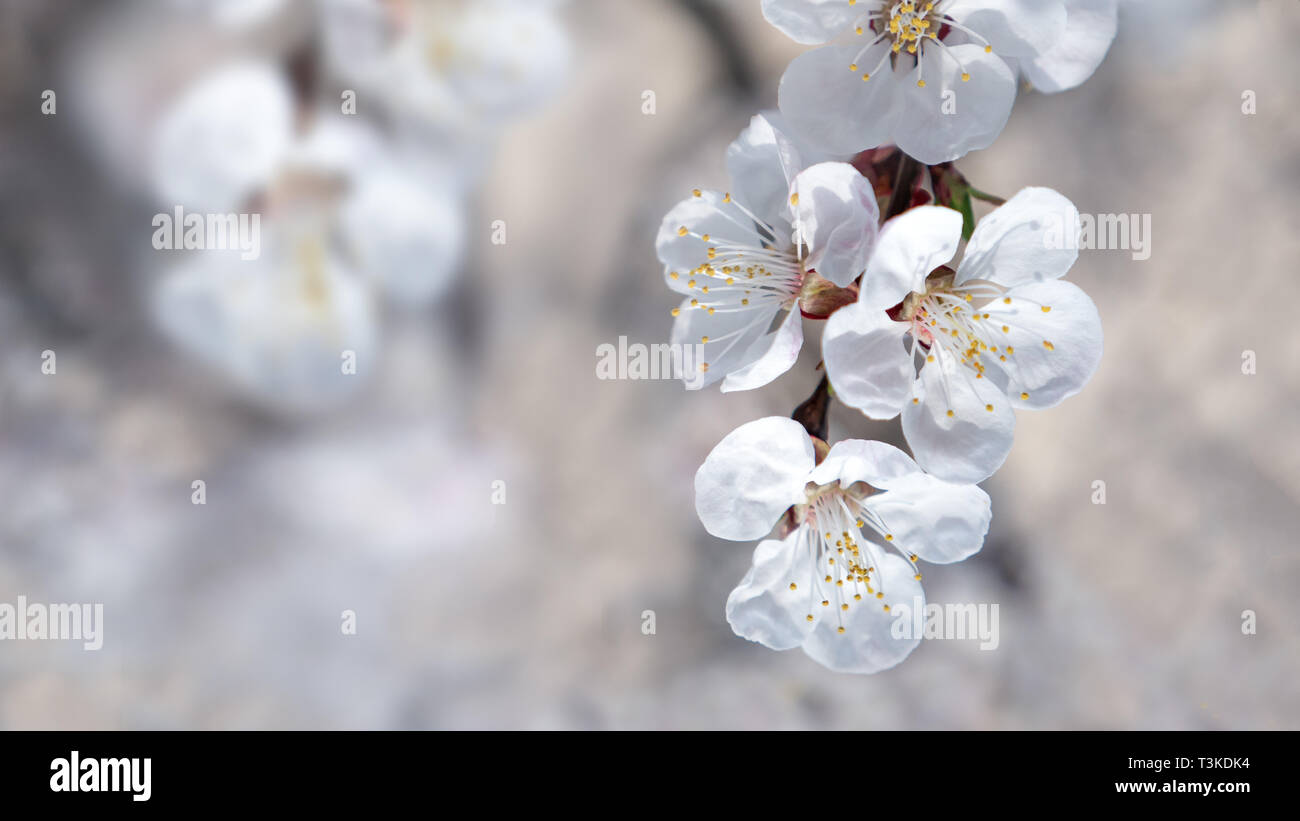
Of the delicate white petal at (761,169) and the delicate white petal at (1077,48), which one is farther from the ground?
the delicate white petal at (1077,48)

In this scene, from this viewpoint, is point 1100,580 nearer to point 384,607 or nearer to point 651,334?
point 651,334

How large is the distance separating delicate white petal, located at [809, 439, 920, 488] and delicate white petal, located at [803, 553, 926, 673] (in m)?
0.09

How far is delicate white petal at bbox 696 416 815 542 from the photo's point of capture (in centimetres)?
39

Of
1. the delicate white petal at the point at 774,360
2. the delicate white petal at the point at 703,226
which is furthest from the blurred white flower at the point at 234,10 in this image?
the delicate white petal at the point at 774,360

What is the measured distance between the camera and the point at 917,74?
0.38 m

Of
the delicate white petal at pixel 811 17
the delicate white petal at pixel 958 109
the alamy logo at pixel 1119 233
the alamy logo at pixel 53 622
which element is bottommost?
the alamy logo at pixel 53 622

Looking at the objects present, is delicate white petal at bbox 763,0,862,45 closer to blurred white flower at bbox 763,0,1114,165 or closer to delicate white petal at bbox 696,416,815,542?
blurred white flower at bbox 763,0,1114,165

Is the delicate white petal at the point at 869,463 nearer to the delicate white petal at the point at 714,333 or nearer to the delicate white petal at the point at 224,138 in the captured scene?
the delicate white petal at the point at 714,333

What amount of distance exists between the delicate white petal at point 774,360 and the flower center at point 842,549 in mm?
113

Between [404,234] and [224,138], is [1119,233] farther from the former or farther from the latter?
[224,138]

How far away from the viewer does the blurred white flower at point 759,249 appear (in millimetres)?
340

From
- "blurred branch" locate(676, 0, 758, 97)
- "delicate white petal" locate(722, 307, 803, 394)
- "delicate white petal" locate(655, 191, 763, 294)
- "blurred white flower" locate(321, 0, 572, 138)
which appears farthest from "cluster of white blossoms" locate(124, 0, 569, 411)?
"delicate white petal" locate(722, 307, 803, 394)
